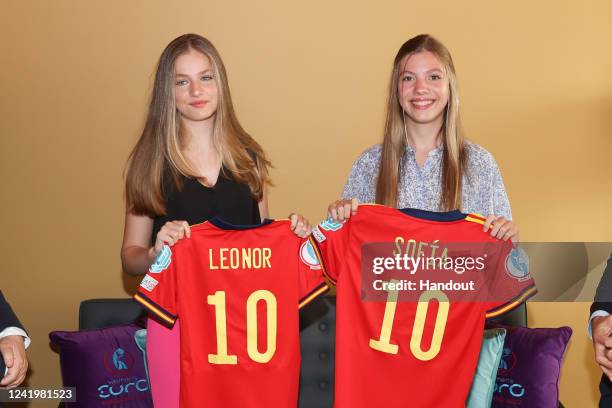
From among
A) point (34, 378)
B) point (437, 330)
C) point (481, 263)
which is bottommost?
point (34, 378)

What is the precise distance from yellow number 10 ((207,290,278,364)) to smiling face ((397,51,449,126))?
806mm

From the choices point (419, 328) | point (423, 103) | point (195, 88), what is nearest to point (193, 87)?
point (195, 88)

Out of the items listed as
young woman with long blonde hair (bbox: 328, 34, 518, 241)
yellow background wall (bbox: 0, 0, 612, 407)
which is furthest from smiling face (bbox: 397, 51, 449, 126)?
yellow background wall (bbox: 0, 0, 612, 407)

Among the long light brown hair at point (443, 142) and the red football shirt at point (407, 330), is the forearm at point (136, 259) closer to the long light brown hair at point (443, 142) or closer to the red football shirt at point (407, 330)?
the red football shirt at point (407, 330)

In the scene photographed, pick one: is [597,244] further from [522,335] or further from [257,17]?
[257,17]

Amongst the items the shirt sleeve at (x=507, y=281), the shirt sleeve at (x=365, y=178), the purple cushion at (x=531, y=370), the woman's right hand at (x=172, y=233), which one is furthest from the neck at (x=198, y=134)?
the purple cushion at (x=531, y=370)

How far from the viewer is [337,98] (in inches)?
138

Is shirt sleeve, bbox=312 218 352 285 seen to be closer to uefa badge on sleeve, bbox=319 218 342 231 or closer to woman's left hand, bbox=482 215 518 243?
uefa badge on sleeve, bbox=319 218 342 231

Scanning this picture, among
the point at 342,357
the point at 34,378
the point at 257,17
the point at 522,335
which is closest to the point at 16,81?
the point at 257,17

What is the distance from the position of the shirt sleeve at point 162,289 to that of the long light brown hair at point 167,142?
10.6 inches

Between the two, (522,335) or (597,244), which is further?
(597,244)

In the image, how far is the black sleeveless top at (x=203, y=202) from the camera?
8.52ft

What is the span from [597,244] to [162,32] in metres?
2.26

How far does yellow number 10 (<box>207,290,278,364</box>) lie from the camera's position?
93.6 inches
